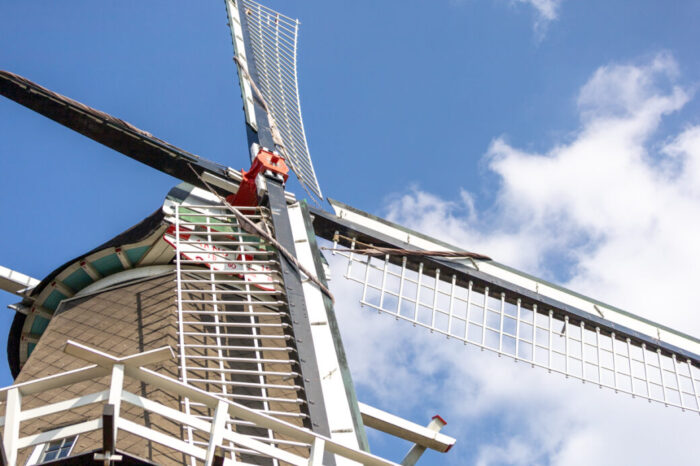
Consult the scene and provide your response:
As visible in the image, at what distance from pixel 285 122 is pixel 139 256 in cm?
430

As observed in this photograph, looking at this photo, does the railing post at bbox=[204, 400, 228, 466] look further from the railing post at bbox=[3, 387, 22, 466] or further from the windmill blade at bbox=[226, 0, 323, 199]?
the windmill blade at bbox=[226, 0, 323, 199]

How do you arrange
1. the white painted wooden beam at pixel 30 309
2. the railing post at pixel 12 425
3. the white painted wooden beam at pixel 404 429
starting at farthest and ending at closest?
the white painted wooden beam at pixel 30 309, the white painted wooden beam at pixel 404 429, the railing post at pixel 12 425

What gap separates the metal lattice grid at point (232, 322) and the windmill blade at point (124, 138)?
3.48 ft

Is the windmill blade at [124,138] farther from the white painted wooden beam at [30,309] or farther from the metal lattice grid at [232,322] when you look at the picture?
the white painted wooden beam at [30,309]

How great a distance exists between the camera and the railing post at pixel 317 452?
184 inches

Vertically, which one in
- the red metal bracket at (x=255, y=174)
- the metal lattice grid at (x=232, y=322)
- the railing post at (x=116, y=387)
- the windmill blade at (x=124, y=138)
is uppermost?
the windmill blade at (x=124, y=138)

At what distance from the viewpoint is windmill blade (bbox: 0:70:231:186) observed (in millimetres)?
10398

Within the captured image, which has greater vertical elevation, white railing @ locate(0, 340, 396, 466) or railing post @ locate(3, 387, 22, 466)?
white railing @ locate(0, 340, 396, 466)

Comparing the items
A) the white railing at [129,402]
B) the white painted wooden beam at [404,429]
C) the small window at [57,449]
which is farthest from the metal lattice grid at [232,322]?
the white railing at [129,402]

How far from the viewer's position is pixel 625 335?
411 inches

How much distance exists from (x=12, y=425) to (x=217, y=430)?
3.24 feet

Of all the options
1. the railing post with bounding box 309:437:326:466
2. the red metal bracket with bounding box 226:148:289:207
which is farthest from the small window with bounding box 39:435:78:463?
the red metal bracket with bounding box 226:148:289:207

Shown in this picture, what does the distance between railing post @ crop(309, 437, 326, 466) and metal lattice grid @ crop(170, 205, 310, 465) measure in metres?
1.37

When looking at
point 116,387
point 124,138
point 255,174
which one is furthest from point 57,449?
point 124,138
